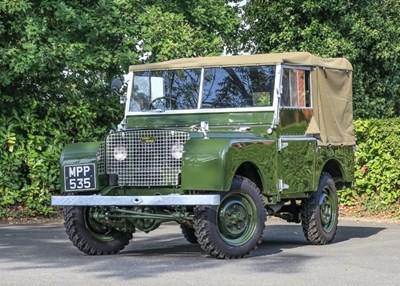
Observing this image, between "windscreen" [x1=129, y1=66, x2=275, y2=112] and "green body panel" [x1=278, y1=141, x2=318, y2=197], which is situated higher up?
"windscreen" [x1=129, y1=66, x2=275, y2=112]

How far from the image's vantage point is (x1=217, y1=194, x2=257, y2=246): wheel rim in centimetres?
1139

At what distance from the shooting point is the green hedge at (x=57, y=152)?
17859 millimetres

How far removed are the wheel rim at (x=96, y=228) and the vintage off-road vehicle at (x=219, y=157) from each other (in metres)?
0.01

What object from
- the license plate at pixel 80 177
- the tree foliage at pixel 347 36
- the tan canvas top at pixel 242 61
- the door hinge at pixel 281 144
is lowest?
the license plate at pixel 80 177

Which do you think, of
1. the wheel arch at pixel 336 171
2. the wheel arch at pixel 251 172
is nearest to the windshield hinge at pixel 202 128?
the wheel arch at pixel 251 172

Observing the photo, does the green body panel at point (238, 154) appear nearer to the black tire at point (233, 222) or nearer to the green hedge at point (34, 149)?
the black tire at point (233, 222)

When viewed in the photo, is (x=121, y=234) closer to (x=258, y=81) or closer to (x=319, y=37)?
(x=258, y=81)

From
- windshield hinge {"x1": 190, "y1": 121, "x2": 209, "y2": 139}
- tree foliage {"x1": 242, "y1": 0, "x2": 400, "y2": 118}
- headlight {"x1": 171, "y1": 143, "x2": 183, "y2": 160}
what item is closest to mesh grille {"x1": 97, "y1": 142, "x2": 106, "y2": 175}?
headlight {"x1": 171, "y1": 143, "x2": 183, "y2": 160}

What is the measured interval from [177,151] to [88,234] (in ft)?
5.33

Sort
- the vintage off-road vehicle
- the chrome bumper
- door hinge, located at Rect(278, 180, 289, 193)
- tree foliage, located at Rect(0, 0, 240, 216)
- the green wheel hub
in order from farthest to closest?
tree foliage, located at Rect(0, 0, 240, 216) → door hinge, located at Rect(278, 180, 289, 193) → the green wheel hub → the vintage off-road vehicle → the chrome bumper

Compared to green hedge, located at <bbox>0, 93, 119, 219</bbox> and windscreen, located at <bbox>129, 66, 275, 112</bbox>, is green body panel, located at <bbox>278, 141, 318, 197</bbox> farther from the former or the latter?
green hedge, located at <bbox>0, 93, 119, 219</bbox>

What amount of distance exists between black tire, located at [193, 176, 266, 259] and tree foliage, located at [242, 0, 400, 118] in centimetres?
1422

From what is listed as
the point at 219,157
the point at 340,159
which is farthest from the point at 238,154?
the point at 340,159

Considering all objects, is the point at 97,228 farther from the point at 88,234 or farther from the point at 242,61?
the point at 242,61
